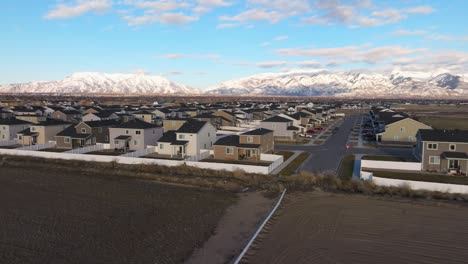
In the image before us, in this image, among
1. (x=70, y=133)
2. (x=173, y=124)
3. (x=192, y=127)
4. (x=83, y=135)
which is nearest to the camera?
(x=192, y=127)

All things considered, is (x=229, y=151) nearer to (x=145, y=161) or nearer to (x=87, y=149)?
(x=145, y=161)

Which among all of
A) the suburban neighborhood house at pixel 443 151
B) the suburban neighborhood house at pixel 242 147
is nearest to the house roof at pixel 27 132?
the suburban neighborhood house at pixel 242 147

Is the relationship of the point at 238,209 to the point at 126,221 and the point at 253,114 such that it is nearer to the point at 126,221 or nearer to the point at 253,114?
the point at 126,221

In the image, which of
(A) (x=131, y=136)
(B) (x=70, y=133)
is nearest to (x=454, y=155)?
(A) (x=131, y=136)

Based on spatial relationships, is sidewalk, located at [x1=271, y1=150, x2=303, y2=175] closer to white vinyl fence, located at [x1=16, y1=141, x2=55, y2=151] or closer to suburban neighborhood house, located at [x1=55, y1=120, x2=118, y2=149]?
suburban neighborhood house, located at [x1=55, y1=120, x2=118, y2=149]

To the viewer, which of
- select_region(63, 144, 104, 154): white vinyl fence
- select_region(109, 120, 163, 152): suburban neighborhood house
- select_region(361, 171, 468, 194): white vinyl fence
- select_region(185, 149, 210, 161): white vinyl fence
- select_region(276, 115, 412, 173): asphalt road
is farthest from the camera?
select_region(109, 120, 163, 152): suburban neighborhood house

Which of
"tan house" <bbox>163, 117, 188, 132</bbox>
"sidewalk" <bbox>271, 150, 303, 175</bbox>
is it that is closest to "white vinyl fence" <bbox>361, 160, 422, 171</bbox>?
"sidewalk" <bbox>271, 150, 303, 175</bbox>
